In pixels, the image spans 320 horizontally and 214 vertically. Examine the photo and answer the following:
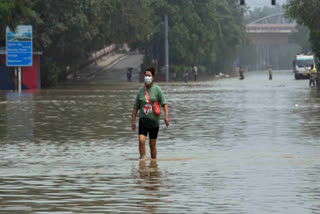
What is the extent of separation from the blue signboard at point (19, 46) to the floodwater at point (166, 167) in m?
32.1

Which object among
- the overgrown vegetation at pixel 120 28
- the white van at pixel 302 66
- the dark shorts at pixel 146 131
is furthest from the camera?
the white van at pixel 302 66

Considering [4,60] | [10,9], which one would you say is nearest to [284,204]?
[10,9]

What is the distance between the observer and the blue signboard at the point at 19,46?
58.1 metres

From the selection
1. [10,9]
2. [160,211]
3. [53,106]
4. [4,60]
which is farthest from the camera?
[4,60]

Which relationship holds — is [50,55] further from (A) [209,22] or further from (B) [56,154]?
(B) [56,154]

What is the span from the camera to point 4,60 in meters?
63.1

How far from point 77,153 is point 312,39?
166 feet

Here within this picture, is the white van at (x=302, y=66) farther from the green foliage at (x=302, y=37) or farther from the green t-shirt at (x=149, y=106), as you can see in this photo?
the green t-shirt at (x=149, y=106)

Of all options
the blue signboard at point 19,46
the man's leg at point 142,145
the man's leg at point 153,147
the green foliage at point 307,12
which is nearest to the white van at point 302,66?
the green foliage at point 307,12

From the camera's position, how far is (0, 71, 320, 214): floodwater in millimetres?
10602

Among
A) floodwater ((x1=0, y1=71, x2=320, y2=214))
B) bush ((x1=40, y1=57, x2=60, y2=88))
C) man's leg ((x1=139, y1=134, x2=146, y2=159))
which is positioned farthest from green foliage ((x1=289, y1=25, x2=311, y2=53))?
man's leg ((x1=139, y1=134, x2=146, y2=159))

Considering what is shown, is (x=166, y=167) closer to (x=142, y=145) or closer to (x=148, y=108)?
(x=142, y=145)

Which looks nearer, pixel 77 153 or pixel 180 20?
pixel 77 153

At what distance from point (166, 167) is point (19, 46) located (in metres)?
45.1
